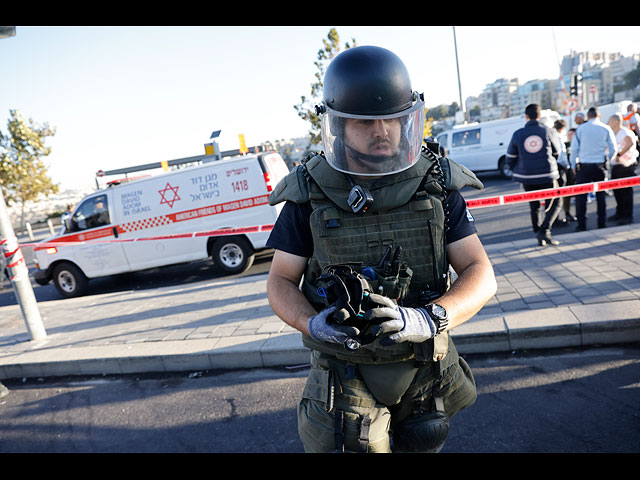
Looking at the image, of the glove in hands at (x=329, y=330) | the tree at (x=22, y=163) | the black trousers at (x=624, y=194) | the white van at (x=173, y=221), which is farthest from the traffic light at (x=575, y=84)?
the tree at (x=22, y=163)

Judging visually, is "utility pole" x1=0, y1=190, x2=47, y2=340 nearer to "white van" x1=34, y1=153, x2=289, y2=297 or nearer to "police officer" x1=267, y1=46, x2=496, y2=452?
"white van" x1=34, y1=153, x2=289, y2=297

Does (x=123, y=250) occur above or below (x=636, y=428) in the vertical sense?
above

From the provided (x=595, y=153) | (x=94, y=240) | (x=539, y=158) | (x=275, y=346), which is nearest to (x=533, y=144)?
(x=539, y=158)

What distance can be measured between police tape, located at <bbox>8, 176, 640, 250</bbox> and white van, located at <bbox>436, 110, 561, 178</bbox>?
8430mm

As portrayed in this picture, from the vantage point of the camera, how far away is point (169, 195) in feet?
25.8

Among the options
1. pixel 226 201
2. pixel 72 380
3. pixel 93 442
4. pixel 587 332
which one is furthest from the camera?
pixel 226 201

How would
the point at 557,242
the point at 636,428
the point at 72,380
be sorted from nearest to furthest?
the point at 636,428
the point at 72,380
the point at 557,242

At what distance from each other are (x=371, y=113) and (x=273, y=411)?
100 inches

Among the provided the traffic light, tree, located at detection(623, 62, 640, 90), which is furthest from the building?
the traffic light

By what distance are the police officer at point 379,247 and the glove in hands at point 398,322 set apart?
12 cm

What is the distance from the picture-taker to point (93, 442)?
317cm
